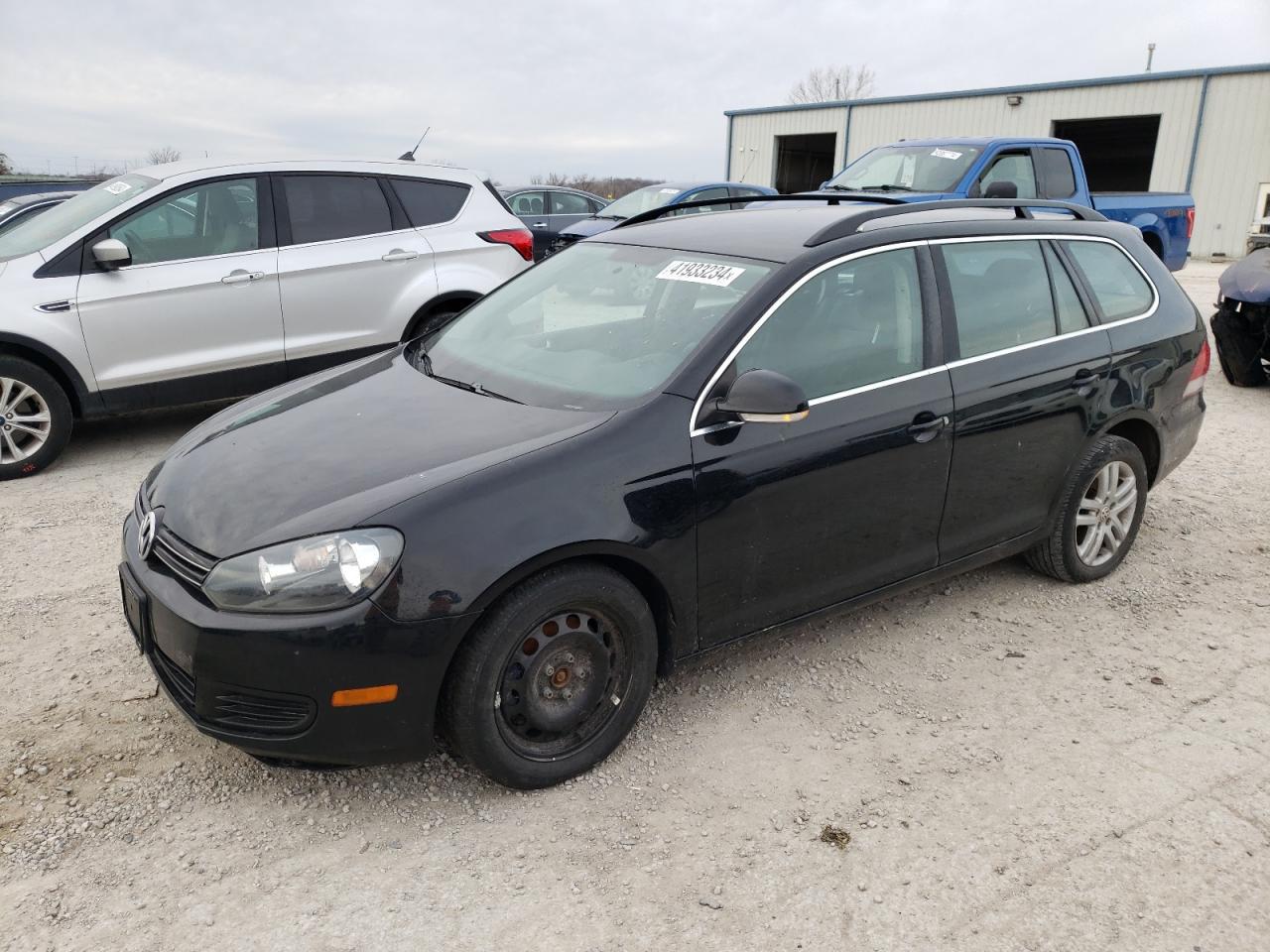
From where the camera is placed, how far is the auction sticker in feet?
11.2

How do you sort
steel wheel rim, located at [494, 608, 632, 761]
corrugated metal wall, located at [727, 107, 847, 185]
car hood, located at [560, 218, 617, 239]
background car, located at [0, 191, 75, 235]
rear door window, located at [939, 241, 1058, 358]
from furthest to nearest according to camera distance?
corrugated metal wall, located at [727, 107, 847, 185]
car hood, located at [560, 218, 617, 239]
background car, located at [0, 191, 75, 235]
rear door window, located at [939, 241, 1058, 358]
steel wheel rim, located at [494, 608, 632, 761]

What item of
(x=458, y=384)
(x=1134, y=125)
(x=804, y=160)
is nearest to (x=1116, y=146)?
(x=1134, y=125)

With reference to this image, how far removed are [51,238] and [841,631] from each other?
16.8 ft

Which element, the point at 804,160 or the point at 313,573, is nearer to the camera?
the point at 313,573

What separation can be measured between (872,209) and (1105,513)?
1790 millimetres

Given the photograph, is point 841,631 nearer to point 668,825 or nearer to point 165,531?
point 668,825

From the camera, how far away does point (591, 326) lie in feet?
11.9

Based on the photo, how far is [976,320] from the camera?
12.3ft

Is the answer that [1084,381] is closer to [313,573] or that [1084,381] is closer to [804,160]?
[313,573]

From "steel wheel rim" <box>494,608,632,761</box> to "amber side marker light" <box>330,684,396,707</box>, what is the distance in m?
0.31

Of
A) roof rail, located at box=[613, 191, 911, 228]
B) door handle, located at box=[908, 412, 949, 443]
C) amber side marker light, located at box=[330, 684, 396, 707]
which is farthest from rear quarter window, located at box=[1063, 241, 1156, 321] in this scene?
amber side marker light, located at box=[330, 684, 396, 707]

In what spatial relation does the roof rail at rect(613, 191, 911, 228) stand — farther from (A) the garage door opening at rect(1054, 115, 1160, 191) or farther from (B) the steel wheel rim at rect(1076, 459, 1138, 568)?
(A) the garage door opening at rect(1054, 115, 1160, 191)

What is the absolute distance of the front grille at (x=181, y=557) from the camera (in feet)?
8.76

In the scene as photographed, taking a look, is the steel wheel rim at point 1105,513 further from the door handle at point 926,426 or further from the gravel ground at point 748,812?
the door handle at point 926,426
